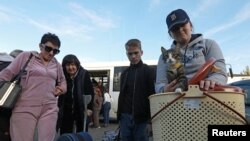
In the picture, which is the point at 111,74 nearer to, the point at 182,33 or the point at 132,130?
the point at 132,130

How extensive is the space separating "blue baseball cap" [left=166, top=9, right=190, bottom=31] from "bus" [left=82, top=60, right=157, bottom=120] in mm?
14705

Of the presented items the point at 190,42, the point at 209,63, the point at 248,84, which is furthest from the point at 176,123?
the point at 248,84

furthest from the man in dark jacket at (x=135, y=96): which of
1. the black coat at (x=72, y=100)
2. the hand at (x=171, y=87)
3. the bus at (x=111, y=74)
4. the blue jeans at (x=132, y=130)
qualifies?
the bus at (x=111, y=74)

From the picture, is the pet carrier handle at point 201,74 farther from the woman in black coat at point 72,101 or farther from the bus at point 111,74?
the bus at point 111,74

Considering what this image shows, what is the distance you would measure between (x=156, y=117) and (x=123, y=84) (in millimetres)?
2626

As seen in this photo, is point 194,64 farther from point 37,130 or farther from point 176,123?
point 37,130

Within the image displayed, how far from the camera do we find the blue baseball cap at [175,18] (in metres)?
2.09

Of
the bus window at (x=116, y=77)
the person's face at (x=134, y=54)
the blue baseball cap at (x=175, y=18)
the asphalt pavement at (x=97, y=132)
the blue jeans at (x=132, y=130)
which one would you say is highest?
the bus window at (x=116, y=77)

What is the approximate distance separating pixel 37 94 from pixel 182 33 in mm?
2307

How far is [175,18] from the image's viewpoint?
2096 millimetres

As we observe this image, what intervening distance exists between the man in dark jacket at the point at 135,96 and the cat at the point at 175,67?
2181 millimetres

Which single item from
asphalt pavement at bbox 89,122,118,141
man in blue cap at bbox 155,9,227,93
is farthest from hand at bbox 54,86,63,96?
asphalt pavement at bbox 89,122,118,141

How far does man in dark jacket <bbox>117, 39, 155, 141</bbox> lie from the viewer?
419cm

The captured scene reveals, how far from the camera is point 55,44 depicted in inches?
169
